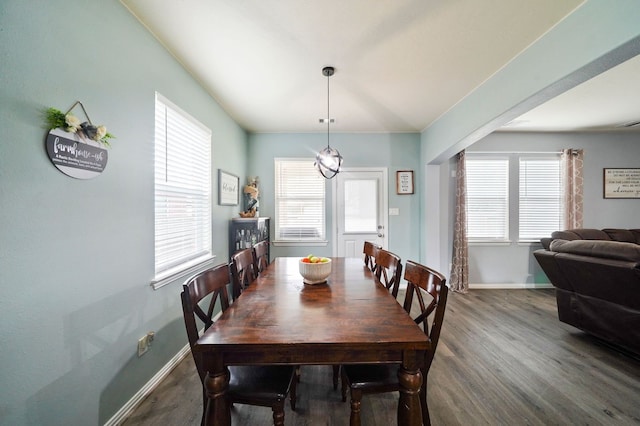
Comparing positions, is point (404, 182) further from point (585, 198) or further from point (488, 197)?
point (585, 198)

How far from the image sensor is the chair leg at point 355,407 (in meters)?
1.19

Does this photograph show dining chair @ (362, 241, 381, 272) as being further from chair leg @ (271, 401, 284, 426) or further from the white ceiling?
the white ceiling

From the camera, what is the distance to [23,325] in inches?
40.3

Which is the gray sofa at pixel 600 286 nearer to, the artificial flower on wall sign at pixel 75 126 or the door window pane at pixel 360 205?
the door window pane at pixel 360 205

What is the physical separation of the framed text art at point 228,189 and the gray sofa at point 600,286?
373 centimetres

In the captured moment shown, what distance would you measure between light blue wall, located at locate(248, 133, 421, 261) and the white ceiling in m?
0.83

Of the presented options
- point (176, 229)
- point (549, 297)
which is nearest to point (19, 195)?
point (176, 229)

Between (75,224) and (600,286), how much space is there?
397 centimetres

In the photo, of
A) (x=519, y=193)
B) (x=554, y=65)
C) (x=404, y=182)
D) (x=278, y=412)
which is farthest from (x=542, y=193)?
(x=278, y=412)

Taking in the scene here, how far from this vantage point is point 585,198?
411cm

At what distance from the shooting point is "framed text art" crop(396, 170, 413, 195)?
4.10m

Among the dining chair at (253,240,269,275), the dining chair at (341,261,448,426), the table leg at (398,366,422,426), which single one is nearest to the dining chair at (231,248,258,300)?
the dining chair at (253,240,269,275)

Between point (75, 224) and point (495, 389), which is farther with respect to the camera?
point (495, 389)

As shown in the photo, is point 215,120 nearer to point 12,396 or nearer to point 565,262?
point 12,396
